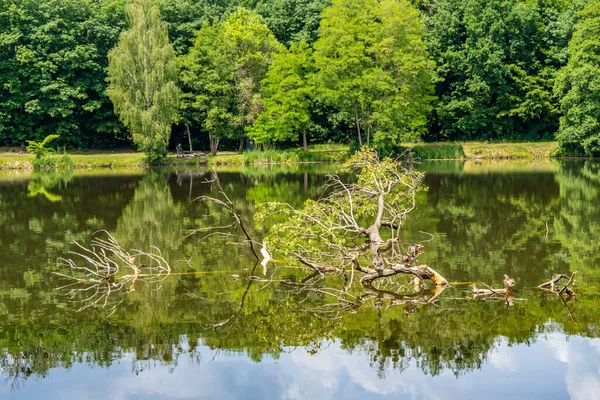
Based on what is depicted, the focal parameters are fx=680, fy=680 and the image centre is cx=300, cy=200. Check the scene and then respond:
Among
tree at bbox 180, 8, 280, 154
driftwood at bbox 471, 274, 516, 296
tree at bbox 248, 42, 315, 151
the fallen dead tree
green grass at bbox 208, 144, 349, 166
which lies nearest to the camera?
driftwood at bbox 471, 274, 516, 296

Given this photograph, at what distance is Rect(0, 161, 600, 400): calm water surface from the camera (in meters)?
9.24

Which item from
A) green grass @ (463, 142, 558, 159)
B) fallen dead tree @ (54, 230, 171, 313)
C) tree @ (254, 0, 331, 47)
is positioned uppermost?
tree @ (254, 0, 331, 47)

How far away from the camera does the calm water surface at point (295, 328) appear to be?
9242mm

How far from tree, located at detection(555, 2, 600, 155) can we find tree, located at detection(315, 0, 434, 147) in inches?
437

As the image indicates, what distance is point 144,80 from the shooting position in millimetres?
51875

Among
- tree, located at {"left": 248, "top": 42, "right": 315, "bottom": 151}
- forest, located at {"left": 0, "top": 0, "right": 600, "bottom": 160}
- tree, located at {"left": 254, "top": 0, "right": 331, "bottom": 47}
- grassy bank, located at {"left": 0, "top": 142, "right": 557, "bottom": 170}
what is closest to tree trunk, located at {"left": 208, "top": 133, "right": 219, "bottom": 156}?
forest, located at {"left": 0, "top": 0, "right": 600, "bottom": 160}

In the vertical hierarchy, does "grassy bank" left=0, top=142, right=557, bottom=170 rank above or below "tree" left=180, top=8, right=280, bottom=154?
below

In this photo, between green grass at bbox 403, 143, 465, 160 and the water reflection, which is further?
green grass at bbox 403, 143, 465, 160

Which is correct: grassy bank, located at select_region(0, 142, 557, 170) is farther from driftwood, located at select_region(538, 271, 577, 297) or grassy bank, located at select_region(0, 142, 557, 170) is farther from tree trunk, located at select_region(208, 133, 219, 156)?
driftwood, located at select_region(538, 271, 577, 297)

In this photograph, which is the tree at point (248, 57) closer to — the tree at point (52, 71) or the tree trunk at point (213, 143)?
the tree trunk at point (213, 143)

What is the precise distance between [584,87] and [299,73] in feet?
75.3

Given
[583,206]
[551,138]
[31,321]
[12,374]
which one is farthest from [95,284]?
[551,138]

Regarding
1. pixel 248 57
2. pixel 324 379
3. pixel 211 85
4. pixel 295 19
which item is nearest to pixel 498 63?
pixel 295 19

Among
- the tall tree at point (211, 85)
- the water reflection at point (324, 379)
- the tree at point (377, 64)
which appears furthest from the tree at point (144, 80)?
the water reflection at point (324, 379)
